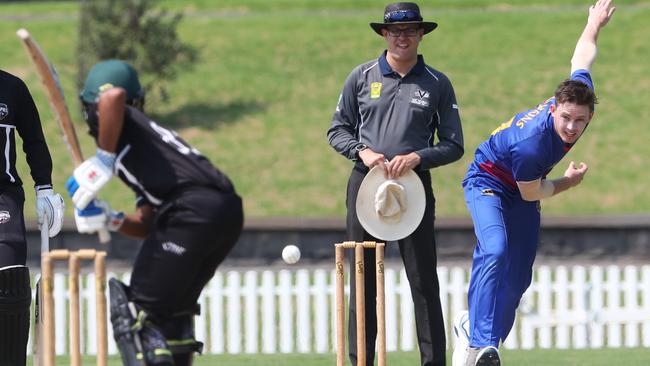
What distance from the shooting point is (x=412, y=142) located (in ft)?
22.9

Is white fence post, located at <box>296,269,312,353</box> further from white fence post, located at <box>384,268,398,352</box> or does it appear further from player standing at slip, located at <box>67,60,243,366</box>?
player standing at slip, located at <box>67,60,243,366</box>

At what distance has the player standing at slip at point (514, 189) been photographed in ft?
21.4

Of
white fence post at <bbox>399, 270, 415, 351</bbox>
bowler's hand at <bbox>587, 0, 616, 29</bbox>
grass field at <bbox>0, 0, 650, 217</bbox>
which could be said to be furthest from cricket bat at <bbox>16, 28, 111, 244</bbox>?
grass field at <bbox>0, 0, 650, 217</bbox>

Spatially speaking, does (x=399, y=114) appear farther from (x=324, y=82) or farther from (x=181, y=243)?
(x=324, y=82)

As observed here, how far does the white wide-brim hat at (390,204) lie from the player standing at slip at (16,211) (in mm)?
1626

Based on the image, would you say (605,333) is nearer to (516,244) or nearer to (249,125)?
(516,244)

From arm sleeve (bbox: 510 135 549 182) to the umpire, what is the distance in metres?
0.52

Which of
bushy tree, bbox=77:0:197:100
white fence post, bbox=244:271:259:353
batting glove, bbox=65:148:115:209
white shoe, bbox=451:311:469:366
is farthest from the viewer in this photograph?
bushy tree, bbox=77:0:197:100

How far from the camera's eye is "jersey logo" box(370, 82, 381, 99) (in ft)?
23.0

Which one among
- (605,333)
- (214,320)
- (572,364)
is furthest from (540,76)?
(572,364)

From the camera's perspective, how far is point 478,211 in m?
6.86

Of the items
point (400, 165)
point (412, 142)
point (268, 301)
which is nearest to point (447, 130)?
point (412, 142)

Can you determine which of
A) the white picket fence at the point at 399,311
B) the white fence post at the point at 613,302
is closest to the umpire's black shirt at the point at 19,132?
the white picket fence at the point at 399,311

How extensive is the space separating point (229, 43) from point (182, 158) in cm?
2162
